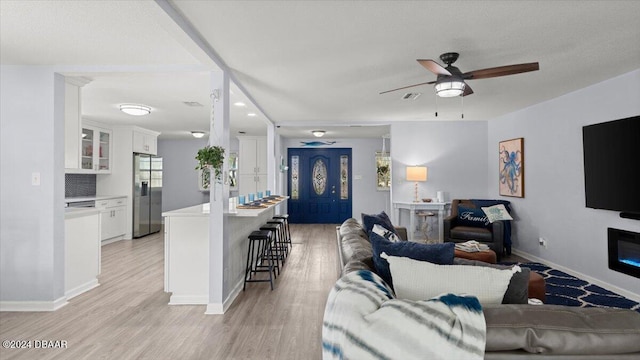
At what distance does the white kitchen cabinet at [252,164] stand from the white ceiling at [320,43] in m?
4.21

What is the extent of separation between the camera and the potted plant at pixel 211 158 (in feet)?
10.5

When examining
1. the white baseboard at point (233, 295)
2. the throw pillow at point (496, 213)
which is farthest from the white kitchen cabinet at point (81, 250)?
the throw pillow at point (496, 213)

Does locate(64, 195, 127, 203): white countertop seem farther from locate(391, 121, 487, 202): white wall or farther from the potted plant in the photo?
locate(391, 121, 487, 202): white wall

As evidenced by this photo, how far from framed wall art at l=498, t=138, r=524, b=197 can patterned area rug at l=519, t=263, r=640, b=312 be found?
66.5 inches

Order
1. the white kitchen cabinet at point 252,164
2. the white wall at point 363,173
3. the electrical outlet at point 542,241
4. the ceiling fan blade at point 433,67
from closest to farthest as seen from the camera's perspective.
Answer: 1. the ceiling fan blade at point 433,67
2. the electrical outlet at point 542,241
3. the white kitchen cabinet at point 252,164
4. the white wall at point 363,173

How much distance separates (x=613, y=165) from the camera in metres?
3.78

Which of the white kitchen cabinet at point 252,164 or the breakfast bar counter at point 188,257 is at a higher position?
the white kitchen cabinet at point 252,164

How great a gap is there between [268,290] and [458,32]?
3.27m

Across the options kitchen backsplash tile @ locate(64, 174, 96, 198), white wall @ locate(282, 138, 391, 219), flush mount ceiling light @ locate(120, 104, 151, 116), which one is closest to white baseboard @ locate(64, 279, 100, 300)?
flush mount ceiling light @ locate(120, 104, 151, 116)

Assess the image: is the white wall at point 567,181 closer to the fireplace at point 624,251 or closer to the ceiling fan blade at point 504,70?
the fireplace at point 624,251

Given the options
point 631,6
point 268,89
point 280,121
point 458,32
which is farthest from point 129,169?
point 631,6

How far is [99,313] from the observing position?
3.25 metres

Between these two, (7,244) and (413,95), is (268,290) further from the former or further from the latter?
(413,95)

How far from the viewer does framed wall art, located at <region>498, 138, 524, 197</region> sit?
18.1 ft
